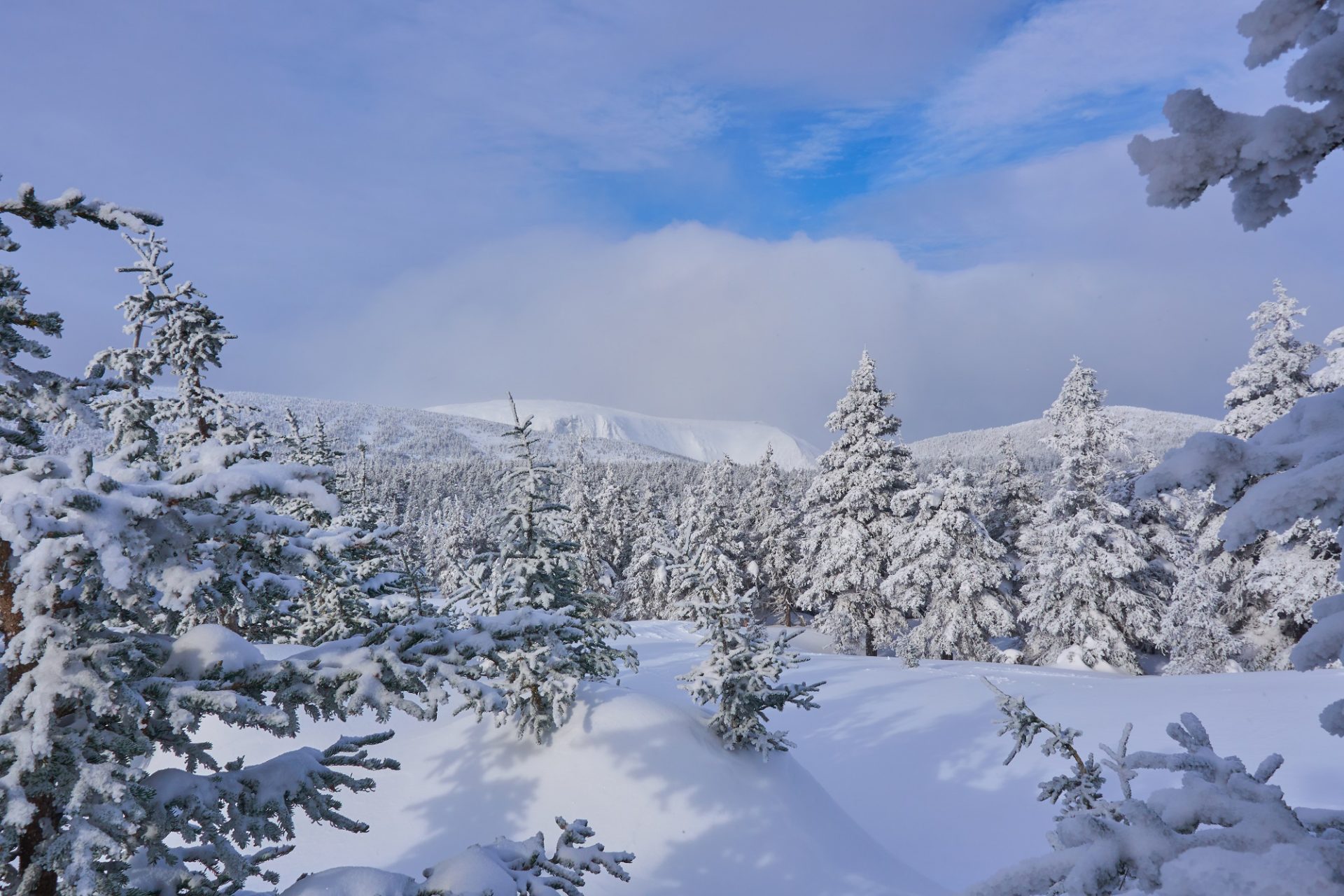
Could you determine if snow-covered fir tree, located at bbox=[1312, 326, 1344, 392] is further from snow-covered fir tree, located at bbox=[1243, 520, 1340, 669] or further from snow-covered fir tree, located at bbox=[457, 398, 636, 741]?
snow-covered fir tree, located at bbox=[457, 398, 636, 741]

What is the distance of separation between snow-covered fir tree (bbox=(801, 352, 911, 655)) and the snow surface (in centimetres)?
1097

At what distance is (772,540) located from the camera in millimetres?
42906

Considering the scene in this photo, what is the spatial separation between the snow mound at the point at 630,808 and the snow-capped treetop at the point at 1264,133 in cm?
1005

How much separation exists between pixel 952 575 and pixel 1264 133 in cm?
2618

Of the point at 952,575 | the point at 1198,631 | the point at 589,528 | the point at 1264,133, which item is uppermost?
the point at 1264,133

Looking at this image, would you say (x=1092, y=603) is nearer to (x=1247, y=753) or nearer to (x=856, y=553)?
(x=856, y=553)

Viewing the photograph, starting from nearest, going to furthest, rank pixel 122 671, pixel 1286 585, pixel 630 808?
pixel 122 671, pixel 630 808, pixel 1286 585

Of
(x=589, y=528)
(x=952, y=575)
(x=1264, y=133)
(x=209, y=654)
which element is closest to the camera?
(x=1264, y=133)

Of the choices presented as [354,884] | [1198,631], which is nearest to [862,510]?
[1198,631]

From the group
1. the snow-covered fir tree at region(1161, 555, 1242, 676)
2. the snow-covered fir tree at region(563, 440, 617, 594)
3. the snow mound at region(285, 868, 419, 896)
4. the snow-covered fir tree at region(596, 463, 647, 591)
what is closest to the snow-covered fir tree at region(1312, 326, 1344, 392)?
the snow-covered fir tree at region(1161, 555, 1242, 676)

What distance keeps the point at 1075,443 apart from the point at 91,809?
93.5 ft

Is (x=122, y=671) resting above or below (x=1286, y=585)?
above

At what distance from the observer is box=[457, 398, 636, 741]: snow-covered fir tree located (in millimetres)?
11180

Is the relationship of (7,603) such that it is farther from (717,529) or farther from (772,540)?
(772,540)
